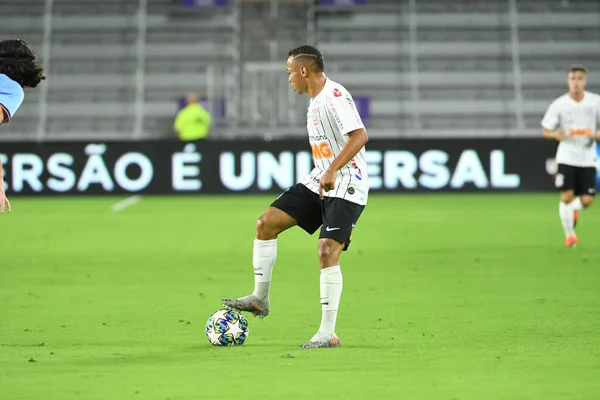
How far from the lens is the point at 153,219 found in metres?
19.4

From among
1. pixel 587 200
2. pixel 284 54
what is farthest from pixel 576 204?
pixel 284 54

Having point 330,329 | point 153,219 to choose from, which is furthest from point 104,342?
point 153,219

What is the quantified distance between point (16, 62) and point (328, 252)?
88.5 inches

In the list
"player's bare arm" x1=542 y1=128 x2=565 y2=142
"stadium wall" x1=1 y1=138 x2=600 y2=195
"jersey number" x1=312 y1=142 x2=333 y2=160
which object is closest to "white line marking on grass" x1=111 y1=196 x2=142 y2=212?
"stadium wall" x1=1 y1=138 x2=600 y2=195

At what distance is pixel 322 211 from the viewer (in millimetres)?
7863

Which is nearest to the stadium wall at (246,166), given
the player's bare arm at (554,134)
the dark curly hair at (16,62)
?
the player's bare arm at (554,134)

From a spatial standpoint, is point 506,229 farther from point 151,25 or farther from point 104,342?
point 151,25

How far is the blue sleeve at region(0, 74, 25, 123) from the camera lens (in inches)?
273

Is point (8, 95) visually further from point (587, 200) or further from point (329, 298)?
point (587, 200)

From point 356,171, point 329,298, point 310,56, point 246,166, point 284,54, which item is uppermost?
point 284,54

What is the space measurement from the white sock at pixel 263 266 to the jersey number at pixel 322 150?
0.71 meters

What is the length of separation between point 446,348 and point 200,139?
57.1 feet

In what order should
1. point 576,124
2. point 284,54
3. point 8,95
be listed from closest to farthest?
point 8,95 < point 576,124 < point 284,54

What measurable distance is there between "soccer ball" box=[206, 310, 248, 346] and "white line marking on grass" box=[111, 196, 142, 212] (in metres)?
14.5
